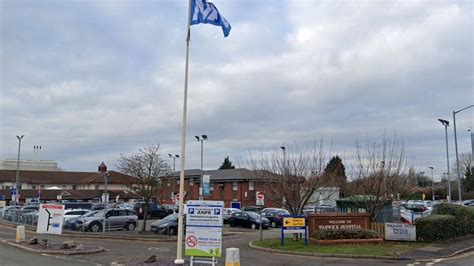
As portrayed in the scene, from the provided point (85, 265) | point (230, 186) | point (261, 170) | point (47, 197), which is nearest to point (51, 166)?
point (47, 197)

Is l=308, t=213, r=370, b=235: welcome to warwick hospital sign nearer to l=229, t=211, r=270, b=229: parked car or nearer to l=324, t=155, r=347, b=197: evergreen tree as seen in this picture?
l=324, t=155, r=347, b=197: evergreen tree

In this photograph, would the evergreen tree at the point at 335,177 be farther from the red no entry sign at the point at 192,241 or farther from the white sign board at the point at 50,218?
the red no entry sign at the point at 192,241

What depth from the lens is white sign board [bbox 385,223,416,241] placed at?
74.5ft

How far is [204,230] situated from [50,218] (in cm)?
1072

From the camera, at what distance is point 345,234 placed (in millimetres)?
22594

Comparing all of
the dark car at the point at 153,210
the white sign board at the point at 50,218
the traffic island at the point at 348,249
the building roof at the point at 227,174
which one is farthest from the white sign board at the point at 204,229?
the building roof at the point at 227,174

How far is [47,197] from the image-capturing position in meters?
83.8

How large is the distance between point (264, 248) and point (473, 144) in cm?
2218

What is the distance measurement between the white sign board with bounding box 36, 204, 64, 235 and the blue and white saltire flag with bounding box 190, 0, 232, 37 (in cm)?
1158

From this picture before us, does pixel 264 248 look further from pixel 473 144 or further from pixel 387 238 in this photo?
pixel 473 144

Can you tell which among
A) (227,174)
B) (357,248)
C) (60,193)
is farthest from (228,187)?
(357,248)

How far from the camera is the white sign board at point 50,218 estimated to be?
21359 mm

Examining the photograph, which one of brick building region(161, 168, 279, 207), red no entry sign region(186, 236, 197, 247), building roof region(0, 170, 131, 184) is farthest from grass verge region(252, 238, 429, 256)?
building roof region(0, 170, 131, 184)

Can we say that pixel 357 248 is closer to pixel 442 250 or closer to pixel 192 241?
pixel 442 250
